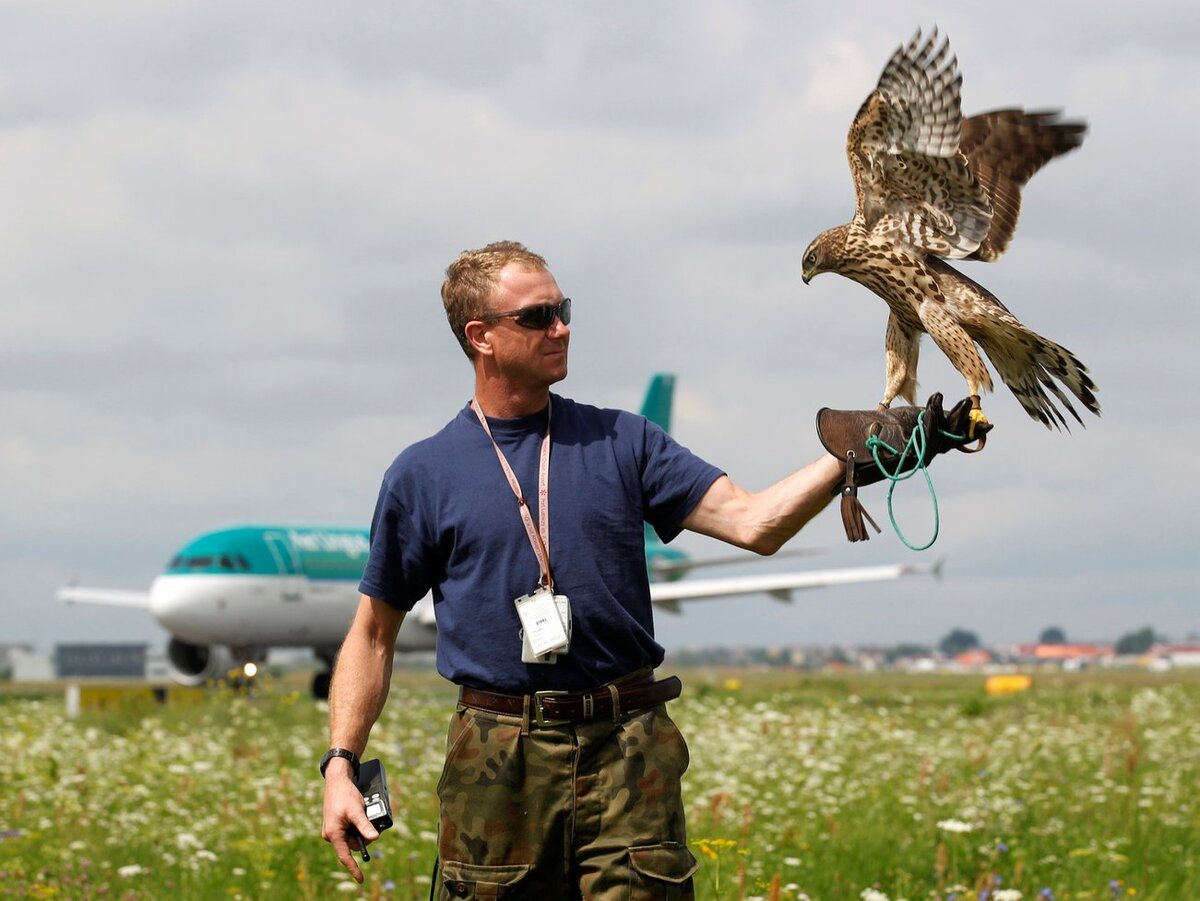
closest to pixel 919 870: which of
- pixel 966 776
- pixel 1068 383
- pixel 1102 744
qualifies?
pixel 966 776

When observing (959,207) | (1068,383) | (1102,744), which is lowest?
(1102,744)

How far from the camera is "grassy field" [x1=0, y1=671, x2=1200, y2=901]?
589 centimetres

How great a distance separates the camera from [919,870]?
617cm

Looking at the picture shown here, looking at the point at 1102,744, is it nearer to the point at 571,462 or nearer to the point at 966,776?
the point at 966,776

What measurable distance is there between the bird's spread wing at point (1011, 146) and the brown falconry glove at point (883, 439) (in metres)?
1.23

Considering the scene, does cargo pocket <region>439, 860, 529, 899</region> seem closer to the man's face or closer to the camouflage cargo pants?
the camouflage cargo pants

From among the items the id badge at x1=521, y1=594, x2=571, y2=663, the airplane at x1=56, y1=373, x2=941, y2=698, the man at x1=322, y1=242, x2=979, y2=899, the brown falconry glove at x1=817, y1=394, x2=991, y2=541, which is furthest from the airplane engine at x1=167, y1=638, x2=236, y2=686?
the brown falconry glove at x1=817, y1=394, x2=991, y2=541

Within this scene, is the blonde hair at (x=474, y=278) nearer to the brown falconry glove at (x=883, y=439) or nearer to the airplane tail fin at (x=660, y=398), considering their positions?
the brown falconry glove at (x=883, y=439)

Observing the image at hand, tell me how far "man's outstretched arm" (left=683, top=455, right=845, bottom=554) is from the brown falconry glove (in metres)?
0.05

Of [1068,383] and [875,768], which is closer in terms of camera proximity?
[1068,383]

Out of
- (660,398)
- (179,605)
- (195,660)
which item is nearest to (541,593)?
(179,605)

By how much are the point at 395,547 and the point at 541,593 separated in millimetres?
475

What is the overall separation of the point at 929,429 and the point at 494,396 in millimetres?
1099

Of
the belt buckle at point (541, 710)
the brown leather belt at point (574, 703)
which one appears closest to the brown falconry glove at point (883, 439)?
the brown leather belt at point (574, 703)
